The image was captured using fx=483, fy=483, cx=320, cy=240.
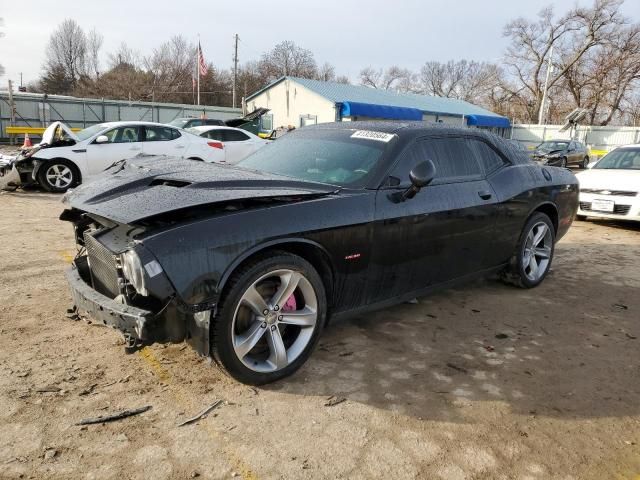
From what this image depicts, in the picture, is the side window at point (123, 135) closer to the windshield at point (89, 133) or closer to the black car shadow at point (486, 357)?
the windshield at point (89, 133)

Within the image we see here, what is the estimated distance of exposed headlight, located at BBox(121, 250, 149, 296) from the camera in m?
2.35

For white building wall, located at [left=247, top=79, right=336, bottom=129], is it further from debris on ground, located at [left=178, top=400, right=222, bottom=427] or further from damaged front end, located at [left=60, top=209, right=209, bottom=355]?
debris on ground, located at [left=178, top=400, right=222, bottom=427]

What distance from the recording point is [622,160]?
9039 millimetres

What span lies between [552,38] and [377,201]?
53595 mm

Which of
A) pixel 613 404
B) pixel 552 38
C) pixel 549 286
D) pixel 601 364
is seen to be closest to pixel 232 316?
pixel 613 404

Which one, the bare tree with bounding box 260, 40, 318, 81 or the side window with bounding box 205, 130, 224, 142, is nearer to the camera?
the side window with bounding box 205, 130, 224, 142

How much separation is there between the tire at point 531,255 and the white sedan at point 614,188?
3.93 metres

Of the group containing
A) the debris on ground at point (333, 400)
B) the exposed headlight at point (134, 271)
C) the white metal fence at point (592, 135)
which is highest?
the white metal fence at point (592, 135)

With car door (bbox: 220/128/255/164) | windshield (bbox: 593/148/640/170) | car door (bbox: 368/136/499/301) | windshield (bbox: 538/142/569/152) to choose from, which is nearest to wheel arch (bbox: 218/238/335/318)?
car door (bbox: 368/136/499/301)

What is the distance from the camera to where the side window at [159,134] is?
1048 cm

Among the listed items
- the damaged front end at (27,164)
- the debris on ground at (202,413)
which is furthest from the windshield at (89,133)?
the debris on ground at (202,413)

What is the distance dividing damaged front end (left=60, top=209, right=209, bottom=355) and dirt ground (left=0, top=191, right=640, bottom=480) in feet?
1.41

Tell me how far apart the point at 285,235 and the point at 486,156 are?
2436 millimetres

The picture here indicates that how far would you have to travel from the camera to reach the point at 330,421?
2.55m
